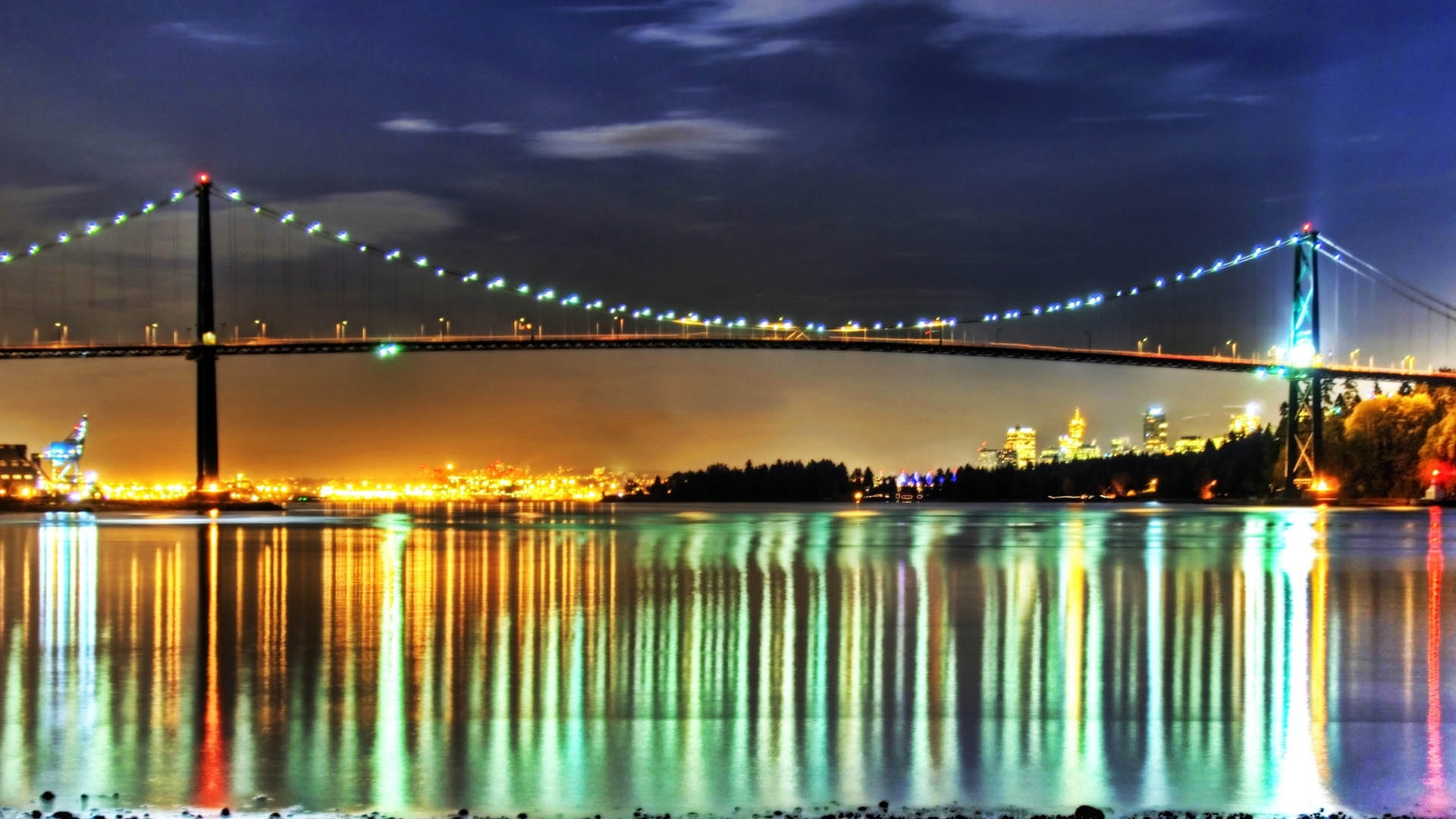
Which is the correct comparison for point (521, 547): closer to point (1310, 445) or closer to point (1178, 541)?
point (1178, 541)

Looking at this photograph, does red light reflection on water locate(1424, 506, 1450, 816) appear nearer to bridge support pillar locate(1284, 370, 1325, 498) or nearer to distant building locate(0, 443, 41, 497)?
bridge support pillar locate(1284, 370, 1325, 498)

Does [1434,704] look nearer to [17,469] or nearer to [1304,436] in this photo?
[1304,436]

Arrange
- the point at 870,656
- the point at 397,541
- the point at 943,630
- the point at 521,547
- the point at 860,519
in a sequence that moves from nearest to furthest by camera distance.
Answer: the point at 870,656 → the point at 943,630 → the point at 521,547 → the point at 397,541 → the point at 860,519

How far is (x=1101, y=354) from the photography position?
200 ft

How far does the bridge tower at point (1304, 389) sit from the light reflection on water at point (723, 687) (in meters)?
42.2

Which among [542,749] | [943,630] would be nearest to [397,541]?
[943,630]

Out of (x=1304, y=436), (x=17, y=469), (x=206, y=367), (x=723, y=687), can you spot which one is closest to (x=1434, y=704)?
(x=723, y=687)

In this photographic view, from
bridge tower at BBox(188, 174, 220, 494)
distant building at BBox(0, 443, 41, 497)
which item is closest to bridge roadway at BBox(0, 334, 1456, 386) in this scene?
bridge tower at BBox(188, 174, 220, 494)

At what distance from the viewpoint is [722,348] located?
63562mm

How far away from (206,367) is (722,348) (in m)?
20.4

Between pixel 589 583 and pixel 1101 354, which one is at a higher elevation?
pixel 1101 354

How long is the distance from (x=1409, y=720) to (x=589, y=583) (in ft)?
38.7

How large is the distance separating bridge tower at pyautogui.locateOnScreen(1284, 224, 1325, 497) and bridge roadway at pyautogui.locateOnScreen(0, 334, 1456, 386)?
3.31 ft

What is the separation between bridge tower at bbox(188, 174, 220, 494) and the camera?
52.2m
